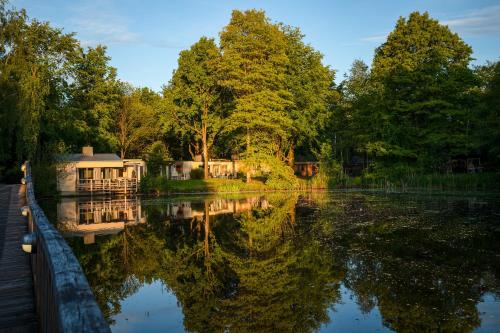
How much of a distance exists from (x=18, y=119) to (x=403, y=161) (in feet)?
125

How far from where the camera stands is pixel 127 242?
15984 millimetres

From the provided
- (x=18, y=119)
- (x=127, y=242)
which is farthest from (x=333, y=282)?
(x=18, y=119)

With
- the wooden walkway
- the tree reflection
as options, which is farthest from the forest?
the wooden walkway

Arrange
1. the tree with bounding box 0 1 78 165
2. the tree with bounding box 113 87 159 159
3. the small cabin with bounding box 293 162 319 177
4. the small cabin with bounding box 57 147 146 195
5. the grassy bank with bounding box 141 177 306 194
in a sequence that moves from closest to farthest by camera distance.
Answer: the tree with bounding box 0 1 78 165 < the small cabin with bounding box 57 147 146 195 < the grassy bank with bounding box 141 177 306 194 < the tree with bounding box 113 87 159 159 < the small cabin with bounding box 293 162 319 177

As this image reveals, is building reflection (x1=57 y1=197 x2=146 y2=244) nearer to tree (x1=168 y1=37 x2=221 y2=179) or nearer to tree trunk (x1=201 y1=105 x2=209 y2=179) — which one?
tree trunk (x1=201 y1=105 x2=209 y2=179)

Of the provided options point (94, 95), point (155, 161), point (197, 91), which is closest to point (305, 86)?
point (197, 91)

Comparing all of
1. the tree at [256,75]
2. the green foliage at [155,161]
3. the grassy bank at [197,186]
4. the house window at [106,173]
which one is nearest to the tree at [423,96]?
the tree at [256,75]

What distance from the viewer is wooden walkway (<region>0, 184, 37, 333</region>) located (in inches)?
213

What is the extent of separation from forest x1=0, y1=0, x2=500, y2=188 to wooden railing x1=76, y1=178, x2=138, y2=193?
15.3 feet

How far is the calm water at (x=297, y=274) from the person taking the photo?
26.3 ft

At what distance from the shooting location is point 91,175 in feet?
147

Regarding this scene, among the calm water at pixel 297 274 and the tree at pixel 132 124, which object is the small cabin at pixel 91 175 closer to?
the tree at pixel 132 124

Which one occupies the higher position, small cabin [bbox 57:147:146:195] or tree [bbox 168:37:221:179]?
tree [bbox 168:37:221:179]

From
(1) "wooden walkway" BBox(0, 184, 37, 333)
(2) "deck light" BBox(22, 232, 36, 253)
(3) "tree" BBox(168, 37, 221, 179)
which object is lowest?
(1) "wooden walkway" BBox(0, 184, 37, 333)
